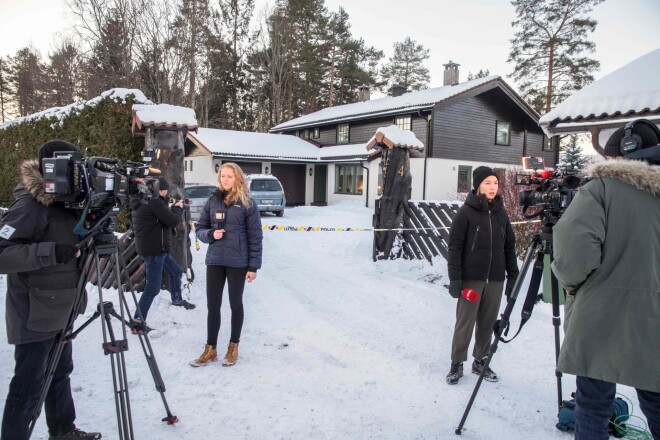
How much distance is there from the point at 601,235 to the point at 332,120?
24.5 metres

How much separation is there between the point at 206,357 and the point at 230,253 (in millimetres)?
1016

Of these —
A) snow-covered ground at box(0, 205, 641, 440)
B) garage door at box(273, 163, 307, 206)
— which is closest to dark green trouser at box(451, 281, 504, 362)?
snow-covered ground at box(0, 205, 641, 440)

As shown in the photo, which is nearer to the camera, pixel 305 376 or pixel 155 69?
pixel 305 376

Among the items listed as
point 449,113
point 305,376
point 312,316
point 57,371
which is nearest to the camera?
point 57,371

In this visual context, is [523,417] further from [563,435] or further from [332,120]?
[332,120]

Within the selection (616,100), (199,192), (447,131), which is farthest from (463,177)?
(616,100)

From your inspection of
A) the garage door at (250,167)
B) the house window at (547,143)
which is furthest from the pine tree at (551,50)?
the garage door at (250,167)

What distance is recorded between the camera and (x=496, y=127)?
2466cm

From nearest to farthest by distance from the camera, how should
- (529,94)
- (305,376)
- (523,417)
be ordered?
1. (523,417)
2. (305,376)
3. (529,94)

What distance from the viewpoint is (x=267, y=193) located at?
17969 millimetres

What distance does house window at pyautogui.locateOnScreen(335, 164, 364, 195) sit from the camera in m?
23.6

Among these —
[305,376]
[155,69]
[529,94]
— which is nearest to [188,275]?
[305,376]

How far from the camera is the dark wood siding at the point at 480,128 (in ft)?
72.6

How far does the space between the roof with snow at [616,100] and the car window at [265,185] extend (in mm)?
12936
